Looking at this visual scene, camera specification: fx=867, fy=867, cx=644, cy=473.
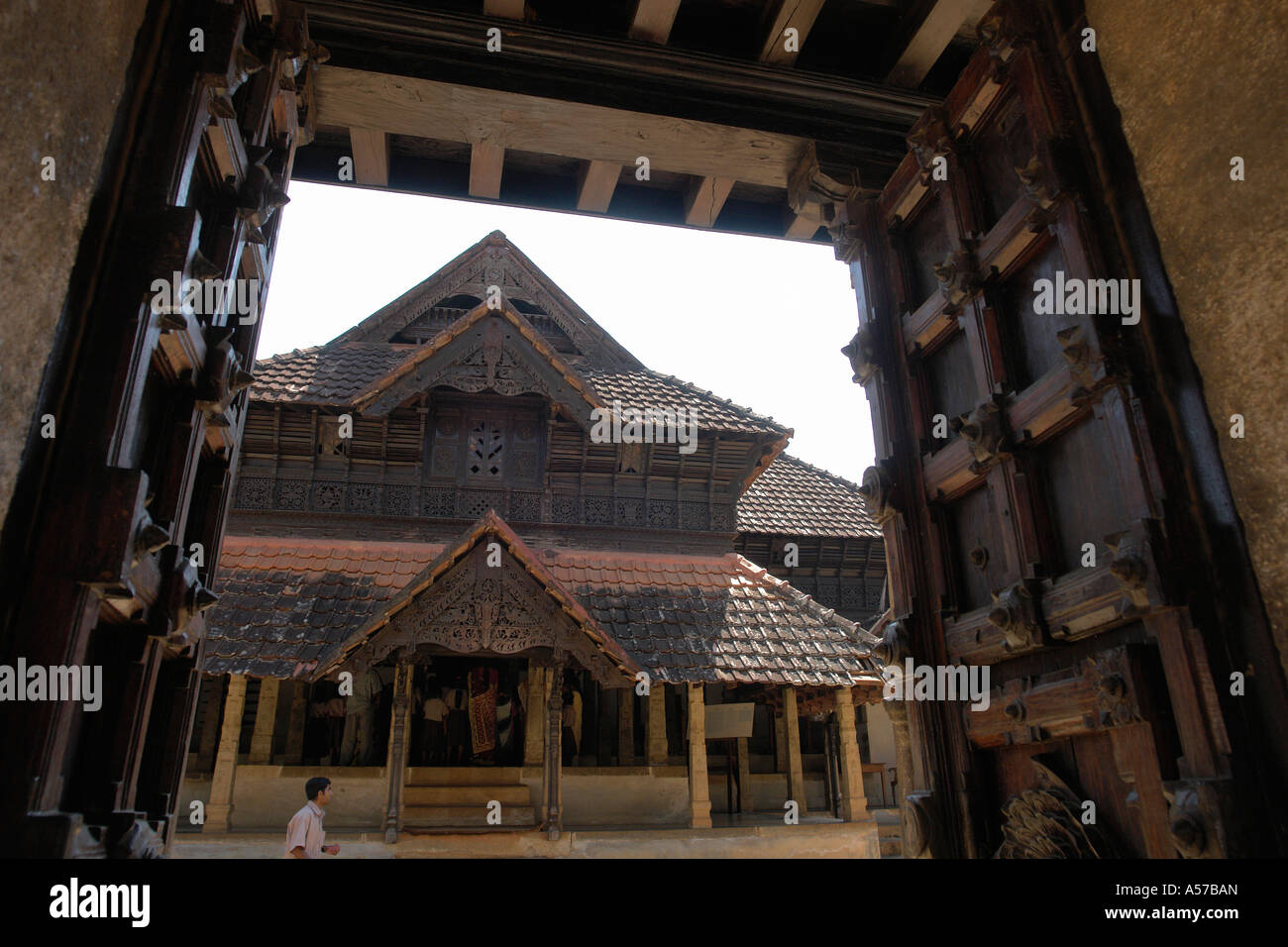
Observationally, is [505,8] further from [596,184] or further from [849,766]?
[849,766]

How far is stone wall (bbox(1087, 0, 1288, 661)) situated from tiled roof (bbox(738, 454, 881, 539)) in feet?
46.2

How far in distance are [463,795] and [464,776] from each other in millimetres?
415

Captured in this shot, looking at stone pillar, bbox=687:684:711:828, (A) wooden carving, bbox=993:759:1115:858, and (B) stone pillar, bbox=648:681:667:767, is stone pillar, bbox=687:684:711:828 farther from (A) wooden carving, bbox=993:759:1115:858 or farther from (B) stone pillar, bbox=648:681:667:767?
(A) wooden carving, bbox=993:759:1115:858

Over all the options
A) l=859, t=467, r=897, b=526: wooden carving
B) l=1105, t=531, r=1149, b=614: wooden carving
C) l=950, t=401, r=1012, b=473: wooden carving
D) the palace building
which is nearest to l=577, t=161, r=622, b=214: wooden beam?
l=859, t=467, r=897, b=526: wooden carving

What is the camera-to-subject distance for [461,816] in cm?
1102

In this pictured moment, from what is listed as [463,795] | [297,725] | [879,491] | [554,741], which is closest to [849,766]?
[554,741]

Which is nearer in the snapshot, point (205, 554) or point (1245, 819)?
point (1245, 819)

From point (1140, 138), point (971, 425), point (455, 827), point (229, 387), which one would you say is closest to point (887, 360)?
point (971, 425)

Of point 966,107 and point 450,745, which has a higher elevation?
point 966,107

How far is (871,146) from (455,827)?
30.2ft

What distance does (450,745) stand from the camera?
12320 millimetres

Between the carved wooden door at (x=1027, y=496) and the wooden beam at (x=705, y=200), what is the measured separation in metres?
1.07

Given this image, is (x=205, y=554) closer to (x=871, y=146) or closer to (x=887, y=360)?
(x=887, y=360)

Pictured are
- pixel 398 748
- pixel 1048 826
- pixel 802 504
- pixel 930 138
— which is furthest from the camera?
pixel 802 504
